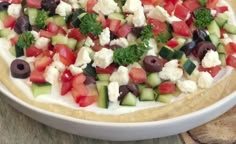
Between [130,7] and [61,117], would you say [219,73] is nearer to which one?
[130,7]

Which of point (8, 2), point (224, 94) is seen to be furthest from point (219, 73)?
point (8, 2)

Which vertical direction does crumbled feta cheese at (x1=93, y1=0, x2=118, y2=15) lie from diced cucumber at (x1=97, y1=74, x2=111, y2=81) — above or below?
above

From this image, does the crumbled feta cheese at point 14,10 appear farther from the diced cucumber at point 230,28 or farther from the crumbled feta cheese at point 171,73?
the diced cucumber at point 230,28

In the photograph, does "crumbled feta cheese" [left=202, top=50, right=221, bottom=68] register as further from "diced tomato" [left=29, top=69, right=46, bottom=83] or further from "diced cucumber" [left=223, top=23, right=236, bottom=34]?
"diced tomato" [left=29, top=69, right=46, bottom=83]

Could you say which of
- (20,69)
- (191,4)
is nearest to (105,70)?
(20,69)

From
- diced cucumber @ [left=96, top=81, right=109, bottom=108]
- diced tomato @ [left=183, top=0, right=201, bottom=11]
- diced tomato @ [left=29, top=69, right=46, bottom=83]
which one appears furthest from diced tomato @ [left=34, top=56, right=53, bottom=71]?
diced tomato @ [left=183, top=0, right=201, bottom=11]

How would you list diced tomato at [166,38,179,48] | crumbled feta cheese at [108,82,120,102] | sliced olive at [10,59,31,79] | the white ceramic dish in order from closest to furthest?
1. the white ceramic dish
2. crumbled feta cheese at [108,82,120,102]
3. sliced olive at [10,59,31,79]
4. diced tomato at [166,38,179,48]

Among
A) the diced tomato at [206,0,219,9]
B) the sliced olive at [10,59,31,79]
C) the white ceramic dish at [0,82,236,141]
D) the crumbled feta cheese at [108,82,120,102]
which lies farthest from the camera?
the diced tomato at [206,0,219,9]
